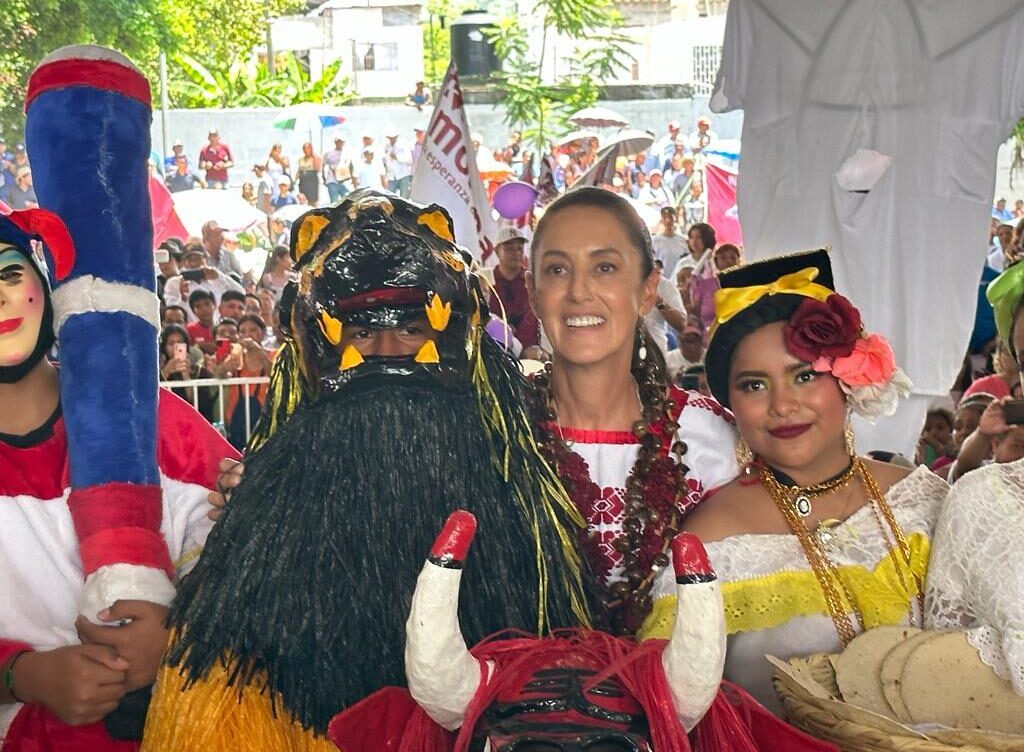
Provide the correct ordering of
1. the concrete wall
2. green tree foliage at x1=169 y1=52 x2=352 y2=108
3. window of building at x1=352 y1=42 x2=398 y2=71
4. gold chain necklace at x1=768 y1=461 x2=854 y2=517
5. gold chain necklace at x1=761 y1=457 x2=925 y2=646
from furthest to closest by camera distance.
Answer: window of building at x1=352 y1=42 x2=398 y2=71
green tree foliage at x1=169 y1=52 x2=352 y2=108
the concrete wall
gold chain necklace at x1=768 y1=461 x2=854 y2=517
gold chain necklace at x1=761 y1=457 x2=925 y2=646

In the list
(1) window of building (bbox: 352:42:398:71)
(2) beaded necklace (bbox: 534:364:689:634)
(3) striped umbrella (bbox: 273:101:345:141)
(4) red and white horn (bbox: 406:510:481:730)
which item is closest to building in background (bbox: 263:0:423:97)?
(1) window of building (bbox: 352:42:398:71)

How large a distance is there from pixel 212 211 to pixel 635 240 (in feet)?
32.8

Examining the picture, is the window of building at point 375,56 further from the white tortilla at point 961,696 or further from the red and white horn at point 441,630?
the red and white horn at point 441,630

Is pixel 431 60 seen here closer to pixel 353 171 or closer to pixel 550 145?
pixel 353 171

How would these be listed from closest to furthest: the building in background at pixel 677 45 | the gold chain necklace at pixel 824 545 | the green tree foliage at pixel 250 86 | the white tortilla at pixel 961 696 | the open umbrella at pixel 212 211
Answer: the white tortilla at pixel 961 696
the gold chain necklace at pixel 824 545
the open umbrella at pixel 212 211
the green tree foliage at pixel 250 86
the building in background at pixel 677 45

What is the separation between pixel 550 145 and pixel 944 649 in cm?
1294

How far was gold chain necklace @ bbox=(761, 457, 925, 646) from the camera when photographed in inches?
88.0

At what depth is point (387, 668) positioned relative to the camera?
1.88 m

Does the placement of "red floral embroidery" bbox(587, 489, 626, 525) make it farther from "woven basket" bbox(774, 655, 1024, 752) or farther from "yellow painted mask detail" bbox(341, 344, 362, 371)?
"yellow painted mask detail" bbox(341, 344, 362, 371)

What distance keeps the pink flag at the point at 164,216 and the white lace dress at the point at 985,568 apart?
6500 millimetres

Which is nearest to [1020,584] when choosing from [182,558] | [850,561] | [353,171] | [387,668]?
[850,561]

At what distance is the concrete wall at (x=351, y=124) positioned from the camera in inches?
668

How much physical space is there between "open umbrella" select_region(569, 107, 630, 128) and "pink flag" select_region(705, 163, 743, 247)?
411cm

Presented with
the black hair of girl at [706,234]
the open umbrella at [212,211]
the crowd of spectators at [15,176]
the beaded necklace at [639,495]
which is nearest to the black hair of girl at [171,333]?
the crowd of spectators at [15,176]
